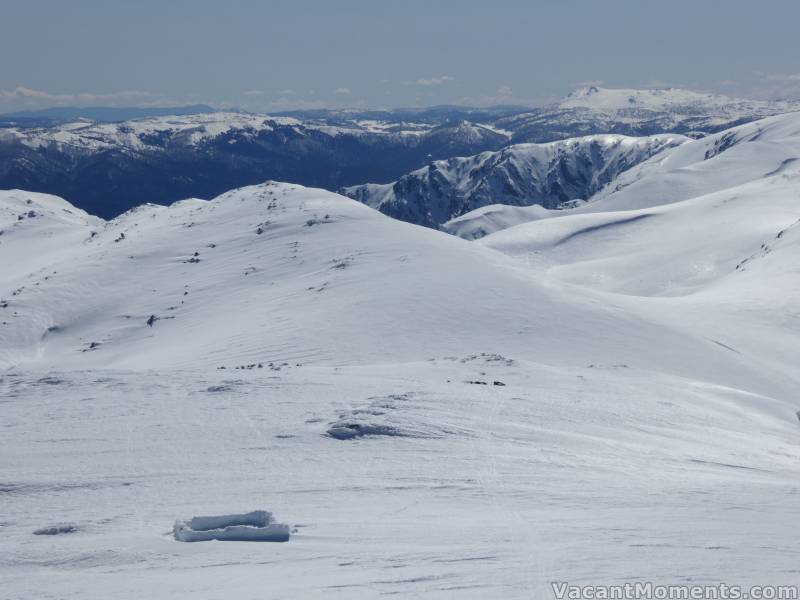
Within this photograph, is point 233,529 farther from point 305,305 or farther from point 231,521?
point 305,305

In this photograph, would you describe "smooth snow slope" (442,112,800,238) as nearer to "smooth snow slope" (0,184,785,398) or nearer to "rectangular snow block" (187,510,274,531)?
"smooth snow slope" (0,184,785,398)

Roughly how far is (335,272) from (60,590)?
3402cm

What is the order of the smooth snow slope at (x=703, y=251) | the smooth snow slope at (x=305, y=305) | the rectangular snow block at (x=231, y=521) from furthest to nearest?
the smooth snow slope at (x=703, y=251) < the smooth snow slope at (x=305, y=305) < the rectangular snow block at (x=231, y=521)

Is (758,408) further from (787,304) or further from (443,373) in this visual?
(787,304)

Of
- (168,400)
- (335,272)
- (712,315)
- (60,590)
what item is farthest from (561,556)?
(712,315)

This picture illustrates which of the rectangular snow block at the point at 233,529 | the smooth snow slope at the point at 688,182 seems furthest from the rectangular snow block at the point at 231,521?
the smooth snow slope at the point at 688,182

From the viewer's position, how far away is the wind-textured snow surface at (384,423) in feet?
35.9

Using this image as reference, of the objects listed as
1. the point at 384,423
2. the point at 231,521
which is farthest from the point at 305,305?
the point at 231,521

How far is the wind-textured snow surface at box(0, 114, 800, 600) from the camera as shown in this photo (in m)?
10.9

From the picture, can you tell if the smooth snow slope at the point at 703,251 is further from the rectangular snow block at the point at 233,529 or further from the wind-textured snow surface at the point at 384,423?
the rectangular snow block at the point at 233,529

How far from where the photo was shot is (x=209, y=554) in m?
11.2

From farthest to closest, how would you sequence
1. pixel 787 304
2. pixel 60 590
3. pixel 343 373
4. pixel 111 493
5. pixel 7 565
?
1. pixel 787 304
2. pixel 343 373
3. pixel 111 493
4. pixel 7 565
5. pixel 60 590

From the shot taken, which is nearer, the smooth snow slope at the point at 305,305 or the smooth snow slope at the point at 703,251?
the smooth snow slope at the point at 305,305

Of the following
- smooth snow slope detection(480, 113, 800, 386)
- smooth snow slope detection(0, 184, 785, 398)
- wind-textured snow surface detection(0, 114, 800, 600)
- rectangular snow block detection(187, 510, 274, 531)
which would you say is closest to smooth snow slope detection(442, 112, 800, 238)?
smooth snow slope detection(480, 113, 800, 386)
